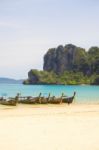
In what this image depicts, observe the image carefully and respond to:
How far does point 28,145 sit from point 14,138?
1.33 metres

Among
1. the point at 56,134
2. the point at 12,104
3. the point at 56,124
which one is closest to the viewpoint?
the point at 56,134

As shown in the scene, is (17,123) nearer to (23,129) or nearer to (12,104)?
(23,129)

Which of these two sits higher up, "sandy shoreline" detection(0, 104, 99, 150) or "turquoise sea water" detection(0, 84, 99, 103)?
"turquoise sea water" detection(0, 84, 99, 103)

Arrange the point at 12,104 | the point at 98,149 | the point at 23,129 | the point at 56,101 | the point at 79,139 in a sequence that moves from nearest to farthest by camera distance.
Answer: the point at 98,149 < the point at 79,139 < the point at 23,129 < the point at 12,104 < the point at 56,101

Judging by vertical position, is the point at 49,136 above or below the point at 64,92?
below

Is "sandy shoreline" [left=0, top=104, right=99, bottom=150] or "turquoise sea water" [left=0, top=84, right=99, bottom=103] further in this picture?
"turquoise sea water" [left=0, top=84, right=99, bottom=103]

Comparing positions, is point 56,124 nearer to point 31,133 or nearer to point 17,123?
point 17,123

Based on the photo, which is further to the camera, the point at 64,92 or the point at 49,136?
the point at 64,92

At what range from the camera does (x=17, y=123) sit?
18.5 metres

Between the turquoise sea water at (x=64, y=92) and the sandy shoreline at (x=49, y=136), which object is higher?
the turquoise sea water at (x=64, y=92)

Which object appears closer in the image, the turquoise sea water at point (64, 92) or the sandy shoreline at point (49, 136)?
the sandy shoreline at point (49, 136)

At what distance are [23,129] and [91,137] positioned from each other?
3.30 m

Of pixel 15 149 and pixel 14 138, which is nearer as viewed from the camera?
pixel 15 149

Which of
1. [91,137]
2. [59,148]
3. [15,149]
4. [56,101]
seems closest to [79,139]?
[91,137]
